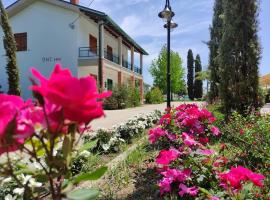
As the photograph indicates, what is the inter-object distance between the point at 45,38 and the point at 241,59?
19011mm

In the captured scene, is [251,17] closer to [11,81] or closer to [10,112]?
[10,112]

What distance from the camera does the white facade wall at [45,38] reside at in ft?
85.6

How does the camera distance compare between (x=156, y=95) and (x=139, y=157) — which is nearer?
(x=139, y=157)

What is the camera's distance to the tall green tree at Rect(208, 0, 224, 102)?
16339 millimetres

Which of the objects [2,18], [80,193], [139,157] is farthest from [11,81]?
[80,193]

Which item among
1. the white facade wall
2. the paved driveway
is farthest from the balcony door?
the paved driveway

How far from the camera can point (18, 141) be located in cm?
92

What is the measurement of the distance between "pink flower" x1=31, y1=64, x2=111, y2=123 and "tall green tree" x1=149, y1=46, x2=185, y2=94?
56.2 m

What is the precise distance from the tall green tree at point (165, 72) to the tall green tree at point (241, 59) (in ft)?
154

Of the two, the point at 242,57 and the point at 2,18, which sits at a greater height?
the point at 2,18

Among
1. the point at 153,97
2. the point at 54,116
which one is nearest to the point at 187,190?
the point at 54,116

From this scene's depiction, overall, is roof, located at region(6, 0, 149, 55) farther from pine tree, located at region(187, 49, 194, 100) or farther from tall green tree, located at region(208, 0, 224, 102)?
pine tree, located at region(187, 49, 194, 100)

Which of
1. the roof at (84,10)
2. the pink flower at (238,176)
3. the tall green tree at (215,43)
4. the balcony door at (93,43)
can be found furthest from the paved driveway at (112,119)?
the balcony door at (93,43)

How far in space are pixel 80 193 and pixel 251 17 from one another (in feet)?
31.5
